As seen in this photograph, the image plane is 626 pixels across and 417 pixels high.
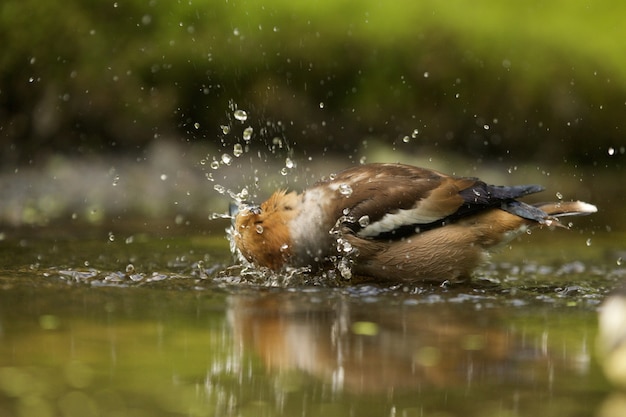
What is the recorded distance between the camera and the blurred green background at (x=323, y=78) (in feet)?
46.8

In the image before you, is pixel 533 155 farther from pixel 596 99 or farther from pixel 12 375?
pixel 12 375

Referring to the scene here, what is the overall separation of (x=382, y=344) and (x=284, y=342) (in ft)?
A: 1.78

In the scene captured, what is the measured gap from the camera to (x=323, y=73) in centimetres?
1506

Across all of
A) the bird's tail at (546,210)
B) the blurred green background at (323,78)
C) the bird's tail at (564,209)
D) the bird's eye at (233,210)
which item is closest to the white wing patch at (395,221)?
the bird's tail at (546,210)

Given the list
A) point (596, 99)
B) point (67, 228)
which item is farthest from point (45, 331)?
point (596, 99)

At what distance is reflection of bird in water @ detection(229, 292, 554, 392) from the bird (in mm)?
950

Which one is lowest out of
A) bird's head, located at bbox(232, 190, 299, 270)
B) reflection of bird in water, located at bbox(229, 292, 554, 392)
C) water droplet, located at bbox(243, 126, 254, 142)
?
reflection of bird in water, located at bbox(229, 292, 554, 392)

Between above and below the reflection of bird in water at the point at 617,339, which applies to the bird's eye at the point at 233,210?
above

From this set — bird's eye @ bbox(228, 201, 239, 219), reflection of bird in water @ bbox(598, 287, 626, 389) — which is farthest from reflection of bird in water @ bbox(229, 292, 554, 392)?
bird's eye @ bbox(228, 201, 239, 219)

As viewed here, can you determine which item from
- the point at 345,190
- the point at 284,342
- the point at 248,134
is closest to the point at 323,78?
the point at 248,134

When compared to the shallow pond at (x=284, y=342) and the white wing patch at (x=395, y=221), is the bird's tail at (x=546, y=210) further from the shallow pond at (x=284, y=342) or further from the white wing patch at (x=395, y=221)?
the white wing patch at (x=395, y=221)

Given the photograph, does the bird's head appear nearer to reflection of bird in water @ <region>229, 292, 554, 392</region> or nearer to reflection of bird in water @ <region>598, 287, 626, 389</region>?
reflection of bird in water @ <region>229, 292, 554, 392</region>

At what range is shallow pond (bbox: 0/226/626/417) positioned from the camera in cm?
473

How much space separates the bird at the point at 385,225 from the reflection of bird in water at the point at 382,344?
950 millimetres
